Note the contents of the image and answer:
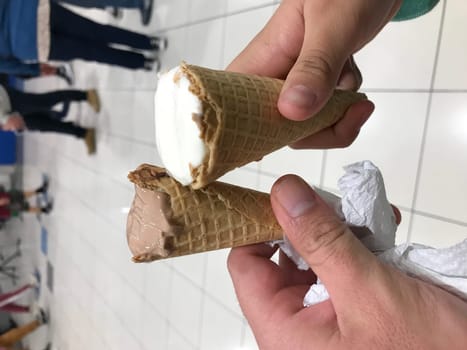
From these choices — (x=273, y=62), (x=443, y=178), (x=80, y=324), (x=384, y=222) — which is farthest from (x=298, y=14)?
(x=80, y=324)

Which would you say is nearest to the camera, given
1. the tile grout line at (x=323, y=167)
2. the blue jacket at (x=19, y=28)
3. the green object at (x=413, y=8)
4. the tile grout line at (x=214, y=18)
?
the green object at (x=413, y=8)

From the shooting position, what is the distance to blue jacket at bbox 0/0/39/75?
206 cm

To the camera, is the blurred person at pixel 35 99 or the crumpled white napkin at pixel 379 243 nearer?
the crumpled white napkin at pixel 379 243

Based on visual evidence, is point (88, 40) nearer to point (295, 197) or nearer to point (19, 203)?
point (295, 197)

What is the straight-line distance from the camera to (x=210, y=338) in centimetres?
196

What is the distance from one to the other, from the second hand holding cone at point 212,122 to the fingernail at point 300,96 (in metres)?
0.04

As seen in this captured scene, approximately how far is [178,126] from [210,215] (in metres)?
0.16

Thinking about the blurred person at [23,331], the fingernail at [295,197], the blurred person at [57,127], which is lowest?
the blurred person at [23,331]

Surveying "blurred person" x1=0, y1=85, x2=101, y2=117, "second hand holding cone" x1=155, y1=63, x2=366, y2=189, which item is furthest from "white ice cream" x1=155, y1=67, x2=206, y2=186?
"blurred person" x1=0, y1=85, x2=101, y2=117

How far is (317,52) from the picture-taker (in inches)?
25.6

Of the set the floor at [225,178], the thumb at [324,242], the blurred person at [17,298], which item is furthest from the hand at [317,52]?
the blurred person at [17,298]

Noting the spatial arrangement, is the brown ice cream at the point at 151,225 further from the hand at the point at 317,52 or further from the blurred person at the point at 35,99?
the blurred person at the point at 35,99

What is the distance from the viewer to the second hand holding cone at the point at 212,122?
54 centimetres

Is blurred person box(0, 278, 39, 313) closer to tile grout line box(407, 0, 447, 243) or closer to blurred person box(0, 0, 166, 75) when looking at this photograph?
blurred person box(0, 0, 166, 75)
